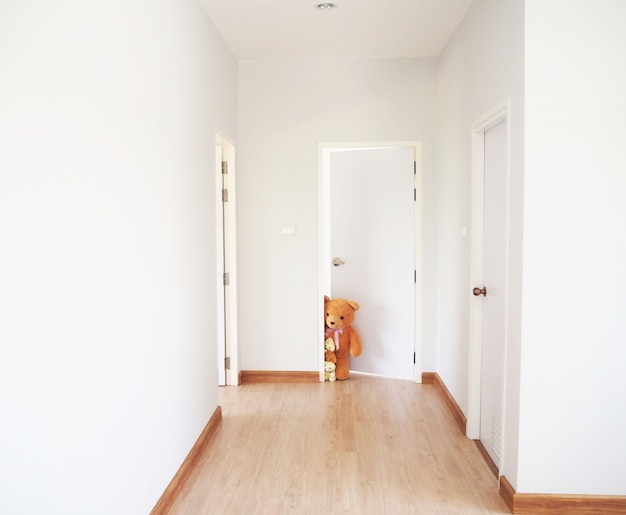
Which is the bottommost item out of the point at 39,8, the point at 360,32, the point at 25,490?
the point at 25,490

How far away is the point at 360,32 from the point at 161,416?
2.95m

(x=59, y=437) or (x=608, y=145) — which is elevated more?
(x=608, y=145)

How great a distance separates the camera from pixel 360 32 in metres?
3.73

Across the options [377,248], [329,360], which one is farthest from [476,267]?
[329,360]

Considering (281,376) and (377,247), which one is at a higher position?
(377,247)

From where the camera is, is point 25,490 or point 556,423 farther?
point 556,423

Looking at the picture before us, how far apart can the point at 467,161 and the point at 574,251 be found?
1198 mm

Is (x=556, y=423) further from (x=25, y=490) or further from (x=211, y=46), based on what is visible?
(x=211, y=46)

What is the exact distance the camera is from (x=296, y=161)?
14.5 feet

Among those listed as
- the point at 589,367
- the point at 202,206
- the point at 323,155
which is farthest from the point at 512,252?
the point at 323,155

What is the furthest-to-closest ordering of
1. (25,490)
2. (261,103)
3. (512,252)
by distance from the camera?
(261,103), (512,252), (25,490)

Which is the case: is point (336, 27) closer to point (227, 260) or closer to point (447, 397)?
point (227, 260)

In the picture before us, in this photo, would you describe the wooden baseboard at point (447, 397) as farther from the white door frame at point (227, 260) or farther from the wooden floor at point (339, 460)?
the white door frame at point (227, 260)

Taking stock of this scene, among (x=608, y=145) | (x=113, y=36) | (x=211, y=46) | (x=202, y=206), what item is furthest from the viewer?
(x=211, y=46)
